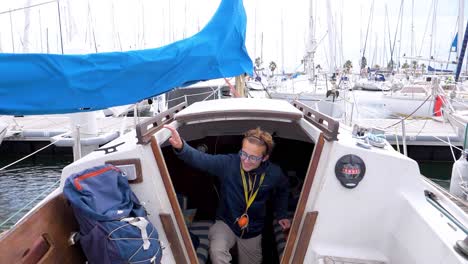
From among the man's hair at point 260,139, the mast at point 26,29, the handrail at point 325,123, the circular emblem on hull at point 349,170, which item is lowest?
the circular emblem on hull at point 349,170

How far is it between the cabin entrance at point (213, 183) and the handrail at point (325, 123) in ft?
2.66

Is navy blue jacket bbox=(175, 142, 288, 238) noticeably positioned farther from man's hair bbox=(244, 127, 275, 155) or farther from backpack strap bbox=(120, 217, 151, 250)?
backpack strap bbox=(120, 217, 151, 250)

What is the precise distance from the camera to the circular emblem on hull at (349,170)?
2717 mm

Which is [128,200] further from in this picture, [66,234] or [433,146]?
[433,146]

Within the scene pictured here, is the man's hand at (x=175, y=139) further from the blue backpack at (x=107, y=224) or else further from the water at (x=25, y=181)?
the water at (x=25, y=181)

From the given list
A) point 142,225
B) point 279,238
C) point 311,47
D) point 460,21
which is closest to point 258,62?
point 311,47

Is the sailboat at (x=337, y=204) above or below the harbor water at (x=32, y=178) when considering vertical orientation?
above

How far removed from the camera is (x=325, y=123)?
3262 millimetres

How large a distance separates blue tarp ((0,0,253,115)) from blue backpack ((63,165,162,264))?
0.75m

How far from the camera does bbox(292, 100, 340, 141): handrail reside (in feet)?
8.94

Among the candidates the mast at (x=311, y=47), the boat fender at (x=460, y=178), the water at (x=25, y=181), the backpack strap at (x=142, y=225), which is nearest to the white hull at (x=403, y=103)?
the mast at (x=311, y=47)

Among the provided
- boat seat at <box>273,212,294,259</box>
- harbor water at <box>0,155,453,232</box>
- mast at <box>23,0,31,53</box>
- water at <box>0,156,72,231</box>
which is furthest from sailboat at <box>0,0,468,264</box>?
harbor water at <box>0,155,453,232</box>

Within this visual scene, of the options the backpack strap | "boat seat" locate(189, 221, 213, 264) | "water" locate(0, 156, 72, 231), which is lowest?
"water" locate(0, 156, 72, 231)

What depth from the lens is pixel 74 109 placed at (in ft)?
9.56
